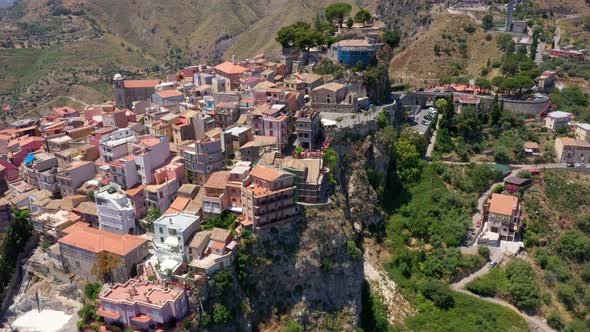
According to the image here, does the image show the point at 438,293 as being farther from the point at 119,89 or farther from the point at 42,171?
the point at 119,89

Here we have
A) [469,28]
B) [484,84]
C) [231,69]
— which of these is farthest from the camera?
[469,28]

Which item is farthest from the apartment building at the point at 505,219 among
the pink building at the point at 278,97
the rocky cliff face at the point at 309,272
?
the pink building at the point at 278,97

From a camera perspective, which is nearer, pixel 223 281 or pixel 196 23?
pixel 223 281

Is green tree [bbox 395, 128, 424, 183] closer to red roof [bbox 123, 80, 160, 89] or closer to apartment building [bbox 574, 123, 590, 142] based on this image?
apartment building [bbox 574, 123, 590, 142]

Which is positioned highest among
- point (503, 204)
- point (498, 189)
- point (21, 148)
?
point (21, 148)

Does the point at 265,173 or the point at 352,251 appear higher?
the point at 265,173

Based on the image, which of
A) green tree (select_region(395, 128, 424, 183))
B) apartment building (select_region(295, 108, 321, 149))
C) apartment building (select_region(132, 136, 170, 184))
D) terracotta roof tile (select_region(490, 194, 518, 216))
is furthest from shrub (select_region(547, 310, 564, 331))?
apartment building (select_region(132, 136, 170, 184))

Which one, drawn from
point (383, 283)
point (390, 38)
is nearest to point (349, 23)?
point (390, 38)
